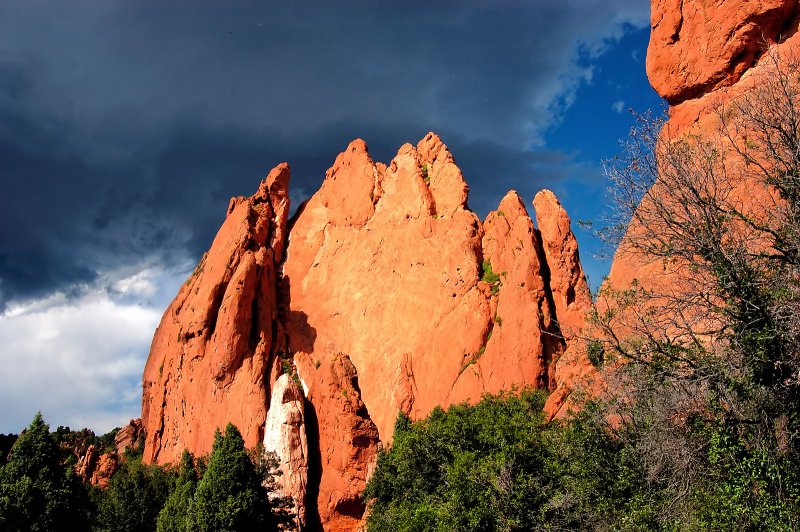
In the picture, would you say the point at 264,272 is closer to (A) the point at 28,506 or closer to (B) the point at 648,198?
(A) the point at 28,506

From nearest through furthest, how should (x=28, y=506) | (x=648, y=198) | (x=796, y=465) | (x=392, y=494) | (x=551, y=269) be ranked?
(x=796, y=465) < (x=648, y=198) < (x=28, y=506) < (x=392, y=494) < (x=551, y=269)

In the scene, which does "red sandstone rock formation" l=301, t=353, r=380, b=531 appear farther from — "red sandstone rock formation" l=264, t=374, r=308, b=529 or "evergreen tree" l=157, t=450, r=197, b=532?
"evergreen tree" l=157, t=450, r=197, b=532

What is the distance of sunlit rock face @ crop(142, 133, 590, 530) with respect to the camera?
44.9m

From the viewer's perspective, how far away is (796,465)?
1458 centimetres

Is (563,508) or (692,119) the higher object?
(692,119)

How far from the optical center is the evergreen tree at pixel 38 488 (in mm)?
33656

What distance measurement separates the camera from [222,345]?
54.4m

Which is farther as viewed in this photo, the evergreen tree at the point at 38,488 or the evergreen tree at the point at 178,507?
the evergreen tree at the point at 178,507

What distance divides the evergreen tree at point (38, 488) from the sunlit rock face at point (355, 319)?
15.0 m

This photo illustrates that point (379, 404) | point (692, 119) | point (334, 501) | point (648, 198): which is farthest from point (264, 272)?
point (648, 198)

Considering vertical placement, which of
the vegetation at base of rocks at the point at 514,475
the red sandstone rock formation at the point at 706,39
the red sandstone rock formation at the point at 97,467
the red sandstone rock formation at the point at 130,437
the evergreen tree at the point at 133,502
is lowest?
the vegetation at base of rocks at the point at 514,475

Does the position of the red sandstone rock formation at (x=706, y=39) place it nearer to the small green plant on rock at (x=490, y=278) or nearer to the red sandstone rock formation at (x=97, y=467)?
the small green plant on rock at (x=490, y=278)

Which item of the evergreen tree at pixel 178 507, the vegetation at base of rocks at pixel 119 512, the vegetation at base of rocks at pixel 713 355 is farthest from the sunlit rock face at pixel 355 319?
the vegetation at base of rocks at pixel 713 355

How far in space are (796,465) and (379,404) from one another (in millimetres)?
39575
